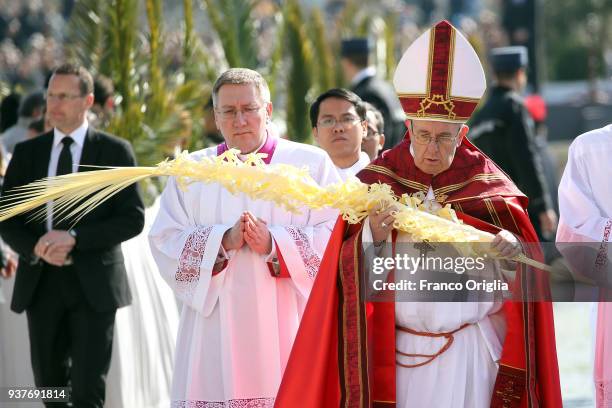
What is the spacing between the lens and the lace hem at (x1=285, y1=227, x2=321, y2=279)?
19.6ft

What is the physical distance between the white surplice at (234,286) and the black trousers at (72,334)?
90 centimetres

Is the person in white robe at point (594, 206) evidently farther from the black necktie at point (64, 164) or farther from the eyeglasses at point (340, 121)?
the black necktie at point (64, 164)

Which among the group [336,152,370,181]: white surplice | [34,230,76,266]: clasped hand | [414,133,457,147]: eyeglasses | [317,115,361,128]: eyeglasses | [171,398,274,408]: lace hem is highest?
[317,115,361,128]: eyeglasses

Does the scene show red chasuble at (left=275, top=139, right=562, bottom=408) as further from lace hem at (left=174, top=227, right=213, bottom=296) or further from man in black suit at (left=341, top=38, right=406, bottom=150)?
man in black suit at (left=341, top=38, right=406, bottom=150)

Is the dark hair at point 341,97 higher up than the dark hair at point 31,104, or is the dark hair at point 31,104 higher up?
the dark hair at point 31,104

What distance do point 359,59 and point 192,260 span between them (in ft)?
17.7

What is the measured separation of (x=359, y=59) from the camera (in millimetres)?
11102

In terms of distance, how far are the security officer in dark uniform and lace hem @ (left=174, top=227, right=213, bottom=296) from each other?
5102 mm

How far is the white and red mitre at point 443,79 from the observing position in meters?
5.25

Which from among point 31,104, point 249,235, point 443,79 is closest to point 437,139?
point 443,79

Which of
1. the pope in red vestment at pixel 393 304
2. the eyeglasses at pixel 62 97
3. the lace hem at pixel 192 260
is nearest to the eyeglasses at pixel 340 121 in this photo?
the lace hem at pixel 192 260

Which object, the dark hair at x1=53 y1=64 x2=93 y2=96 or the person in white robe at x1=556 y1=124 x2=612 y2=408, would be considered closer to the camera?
the person in white robe at x1=556 y1=124 x2=612 y2=408

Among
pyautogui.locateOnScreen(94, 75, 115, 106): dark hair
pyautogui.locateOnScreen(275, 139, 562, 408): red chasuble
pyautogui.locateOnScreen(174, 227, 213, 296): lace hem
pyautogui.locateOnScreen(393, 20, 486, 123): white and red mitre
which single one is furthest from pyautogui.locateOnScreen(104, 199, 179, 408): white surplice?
Answer: pyautogui.locateOnScreen(393, 20, 486, 123): white and red mitre

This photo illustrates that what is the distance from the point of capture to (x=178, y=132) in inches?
399
